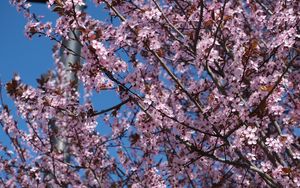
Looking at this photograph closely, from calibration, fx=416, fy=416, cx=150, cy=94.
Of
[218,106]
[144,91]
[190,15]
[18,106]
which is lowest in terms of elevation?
[218,106]

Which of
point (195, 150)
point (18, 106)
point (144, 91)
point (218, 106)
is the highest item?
point (18, 106)

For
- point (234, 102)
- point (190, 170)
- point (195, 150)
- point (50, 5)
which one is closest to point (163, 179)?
point (190, 170)

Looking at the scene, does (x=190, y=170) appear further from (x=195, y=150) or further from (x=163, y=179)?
(x=195, y=150)

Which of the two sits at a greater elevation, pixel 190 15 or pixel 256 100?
pixel 190 15

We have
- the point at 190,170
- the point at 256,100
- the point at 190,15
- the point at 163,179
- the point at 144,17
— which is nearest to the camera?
the point at 256,100

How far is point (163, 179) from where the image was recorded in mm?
5105

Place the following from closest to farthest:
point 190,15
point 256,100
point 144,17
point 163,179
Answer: point 256,100 < point 144,17 < point 190,15 < point 163,179

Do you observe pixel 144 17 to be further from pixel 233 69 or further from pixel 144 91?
pixel 233 69

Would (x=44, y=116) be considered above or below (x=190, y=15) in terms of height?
below

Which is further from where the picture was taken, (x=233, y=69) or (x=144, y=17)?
(x=144, y=17)

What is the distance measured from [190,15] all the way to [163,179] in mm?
1998

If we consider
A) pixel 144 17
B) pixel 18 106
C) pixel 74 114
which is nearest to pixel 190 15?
pixel 144 17

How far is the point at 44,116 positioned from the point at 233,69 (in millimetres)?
2119

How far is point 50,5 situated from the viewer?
4.02m
